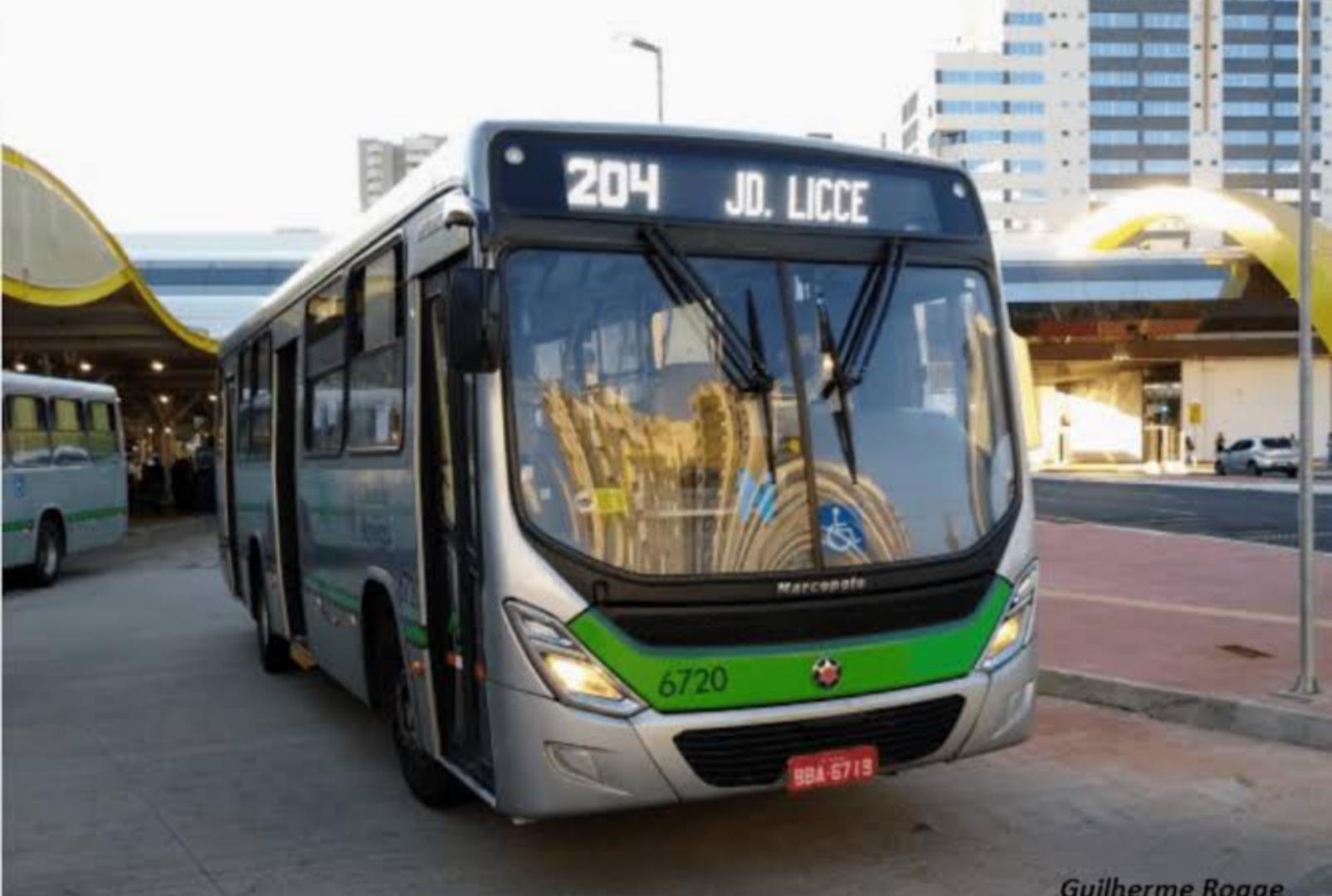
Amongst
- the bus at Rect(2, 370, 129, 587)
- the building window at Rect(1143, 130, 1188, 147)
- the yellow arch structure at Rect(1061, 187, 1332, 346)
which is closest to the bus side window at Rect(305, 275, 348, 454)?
the yellow arch structure at Rect(1061, 187, 1332, 346)

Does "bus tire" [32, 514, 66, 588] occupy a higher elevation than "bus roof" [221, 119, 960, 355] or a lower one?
lower

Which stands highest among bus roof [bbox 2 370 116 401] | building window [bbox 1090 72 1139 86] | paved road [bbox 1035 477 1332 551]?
building window [bbox 1090 72 1139 86]

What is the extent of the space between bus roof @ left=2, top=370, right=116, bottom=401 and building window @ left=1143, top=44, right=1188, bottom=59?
144m

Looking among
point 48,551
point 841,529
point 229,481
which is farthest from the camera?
point 48,551

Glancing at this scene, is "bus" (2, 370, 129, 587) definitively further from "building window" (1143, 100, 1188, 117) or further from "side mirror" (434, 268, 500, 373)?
"building window" (1143, 100, 1188, 117)

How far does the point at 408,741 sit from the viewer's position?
6.23 m

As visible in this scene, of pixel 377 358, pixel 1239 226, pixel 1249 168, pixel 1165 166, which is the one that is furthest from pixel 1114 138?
pixel 377 358

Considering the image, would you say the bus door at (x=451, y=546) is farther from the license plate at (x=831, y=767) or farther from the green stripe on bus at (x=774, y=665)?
the license plate at (x=831, y=767)

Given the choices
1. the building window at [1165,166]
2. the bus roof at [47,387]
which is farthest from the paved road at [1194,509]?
the building window at [1165,166]

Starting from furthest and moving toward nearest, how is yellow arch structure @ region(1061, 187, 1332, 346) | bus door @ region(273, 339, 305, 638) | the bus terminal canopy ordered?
the bus terminal canopy → yellow arch structure @ region(1061, 187, 1332, 346) → bus door @ region(273, 339, 305, 638)

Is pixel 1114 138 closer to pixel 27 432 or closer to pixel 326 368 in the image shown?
pixel 27 432

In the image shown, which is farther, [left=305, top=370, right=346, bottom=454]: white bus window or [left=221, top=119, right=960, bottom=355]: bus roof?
[left=305, top=370, right=346, bottom=454]: white bus window

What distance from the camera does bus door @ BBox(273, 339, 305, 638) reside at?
27.9 ft

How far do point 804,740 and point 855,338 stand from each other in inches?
61.8
